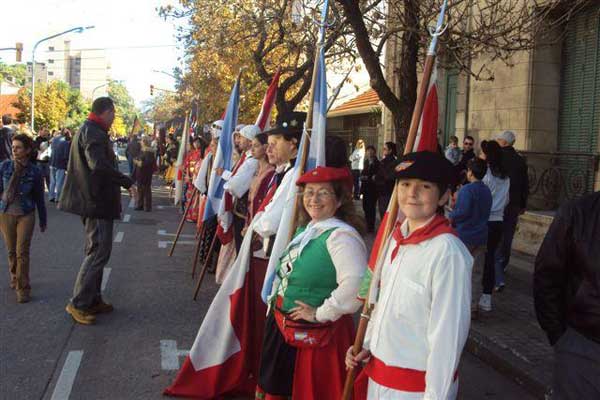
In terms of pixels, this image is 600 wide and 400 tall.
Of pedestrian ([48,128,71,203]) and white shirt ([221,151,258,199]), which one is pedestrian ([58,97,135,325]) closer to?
white shirt ([221,151,258,199])

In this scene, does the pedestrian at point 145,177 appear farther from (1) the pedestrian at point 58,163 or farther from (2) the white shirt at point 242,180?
(2) the white shirt at point 242,180

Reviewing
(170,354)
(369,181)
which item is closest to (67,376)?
(170,354)

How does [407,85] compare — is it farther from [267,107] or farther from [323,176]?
[323,176]

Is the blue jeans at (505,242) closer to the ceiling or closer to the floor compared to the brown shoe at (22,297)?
closer to the ceiling

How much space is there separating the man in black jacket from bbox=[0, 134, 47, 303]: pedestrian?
608cm

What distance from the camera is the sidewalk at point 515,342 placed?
535cm

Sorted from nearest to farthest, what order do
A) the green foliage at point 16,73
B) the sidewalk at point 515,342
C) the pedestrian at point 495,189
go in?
the sidewalk at point 515,342
the pedestrian at point 495,189
the green foliage at point 16,73

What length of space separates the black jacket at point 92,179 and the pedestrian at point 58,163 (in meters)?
10.5

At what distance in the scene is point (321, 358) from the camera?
3.53 m

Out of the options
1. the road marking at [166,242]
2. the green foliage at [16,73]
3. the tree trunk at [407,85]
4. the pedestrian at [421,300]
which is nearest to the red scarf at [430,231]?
the pedestrian at [421,300]

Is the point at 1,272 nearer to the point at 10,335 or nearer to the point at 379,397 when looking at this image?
the point at 10,335

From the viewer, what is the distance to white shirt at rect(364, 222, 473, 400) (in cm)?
251

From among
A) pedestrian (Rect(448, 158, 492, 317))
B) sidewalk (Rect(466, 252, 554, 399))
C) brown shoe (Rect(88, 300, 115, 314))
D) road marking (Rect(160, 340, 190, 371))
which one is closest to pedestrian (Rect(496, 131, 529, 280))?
sidewalk (Rect(466, 252, 554, 399))

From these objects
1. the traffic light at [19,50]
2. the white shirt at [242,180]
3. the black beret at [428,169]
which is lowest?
the white shirt at [242,180]
